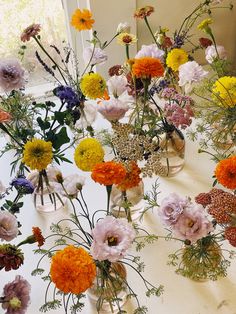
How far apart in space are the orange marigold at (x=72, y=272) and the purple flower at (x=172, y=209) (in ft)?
0.60

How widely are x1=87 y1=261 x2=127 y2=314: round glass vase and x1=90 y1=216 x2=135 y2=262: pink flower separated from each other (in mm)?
72

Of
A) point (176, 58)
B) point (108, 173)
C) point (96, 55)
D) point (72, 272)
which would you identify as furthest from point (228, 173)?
point (96, 55)

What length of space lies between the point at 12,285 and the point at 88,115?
1.93 feet

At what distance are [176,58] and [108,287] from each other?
0.60 meters

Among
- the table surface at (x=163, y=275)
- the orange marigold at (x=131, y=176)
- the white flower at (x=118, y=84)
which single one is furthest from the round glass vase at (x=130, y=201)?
the white flower at (x=118, y=84)

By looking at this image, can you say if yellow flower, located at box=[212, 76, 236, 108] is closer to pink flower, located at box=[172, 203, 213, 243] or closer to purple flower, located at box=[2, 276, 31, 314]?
pink flower, located at box=[172, 203, 213, 243]

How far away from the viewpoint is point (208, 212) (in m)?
0.68

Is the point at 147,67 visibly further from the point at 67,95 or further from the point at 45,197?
the point at 45,197

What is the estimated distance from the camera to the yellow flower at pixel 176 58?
1.03 meters

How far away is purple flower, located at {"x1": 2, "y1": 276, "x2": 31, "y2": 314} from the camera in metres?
0.63

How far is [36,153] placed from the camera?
30.1 inches

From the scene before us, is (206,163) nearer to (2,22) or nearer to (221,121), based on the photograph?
(221,121)

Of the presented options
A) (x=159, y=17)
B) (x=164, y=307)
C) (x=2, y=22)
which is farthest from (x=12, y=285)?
(x=159, y=17)

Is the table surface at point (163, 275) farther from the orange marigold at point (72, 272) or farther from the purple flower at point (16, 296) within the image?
the orange marigold at point (72, 272)
